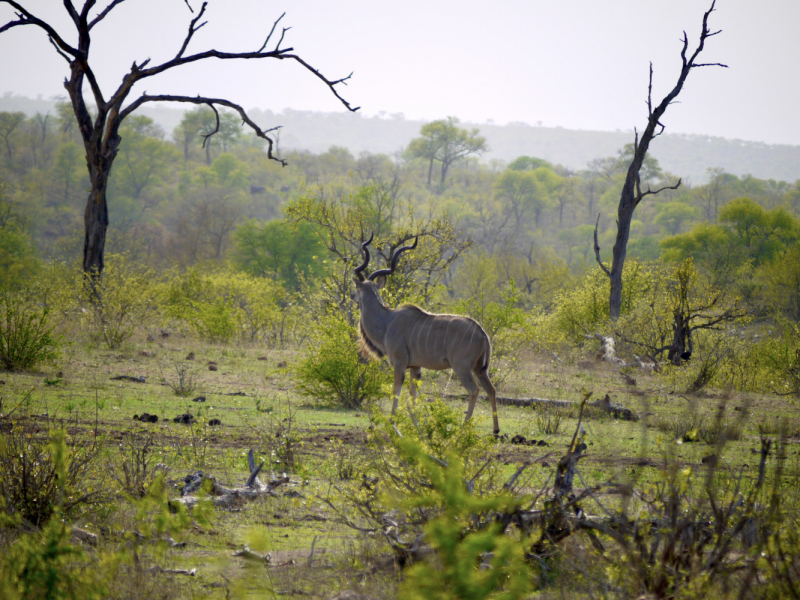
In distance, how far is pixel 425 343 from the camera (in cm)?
879

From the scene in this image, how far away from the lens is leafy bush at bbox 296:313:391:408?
1005 centimetres

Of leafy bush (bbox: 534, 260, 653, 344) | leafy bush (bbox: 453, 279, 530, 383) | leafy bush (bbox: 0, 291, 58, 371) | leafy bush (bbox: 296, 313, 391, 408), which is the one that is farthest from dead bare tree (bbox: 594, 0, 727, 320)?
leafy bush (bbox: 0, 291, 58, 371)

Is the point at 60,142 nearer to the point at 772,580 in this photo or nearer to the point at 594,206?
the point at 594,206

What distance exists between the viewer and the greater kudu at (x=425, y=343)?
856 cm

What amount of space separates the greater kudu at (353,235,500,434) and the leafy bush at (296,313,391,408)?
585mm

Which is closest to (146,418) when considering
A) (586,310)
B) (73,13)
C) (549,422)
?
(549,422)

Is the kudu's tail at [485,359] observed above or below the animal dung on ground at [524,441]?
above

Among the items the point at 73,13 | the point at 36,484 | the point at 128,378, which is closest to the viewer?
→ the point at 36,484

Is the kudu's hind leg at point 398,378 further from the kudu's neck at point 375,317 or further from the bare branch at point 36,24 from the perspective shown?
the bare branch at point 36,24

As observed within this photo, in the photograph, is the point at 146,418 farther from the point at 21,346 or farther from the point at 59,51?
the point at 59,51

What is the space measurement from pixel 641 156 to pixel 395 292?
8.52m

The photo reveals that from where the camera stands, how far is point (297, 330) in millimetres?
19391

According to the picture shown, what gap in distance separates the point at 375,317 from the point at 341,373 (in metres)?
1.17

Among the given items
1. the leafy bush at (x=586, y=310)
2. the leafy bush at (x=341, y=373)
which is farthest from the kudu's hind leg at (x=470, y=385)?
the leafy bush at (x=586, y=310)
